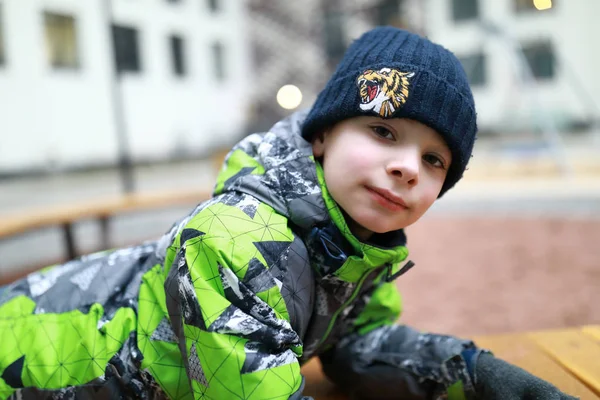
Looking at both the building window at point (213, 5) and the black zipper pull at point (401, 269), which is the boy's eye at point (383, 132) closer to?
the black zipper pull at point (401, 269)

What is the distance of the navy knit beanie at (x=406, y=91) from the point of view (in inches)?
→ 22.0

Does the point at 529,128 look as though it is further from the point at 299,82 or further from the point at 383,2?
the point at 299,82

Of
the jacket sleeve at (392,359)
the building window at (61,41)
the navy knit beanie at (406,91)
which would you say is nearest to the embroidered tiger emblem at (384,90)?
the navy knit beanie at (406,91)

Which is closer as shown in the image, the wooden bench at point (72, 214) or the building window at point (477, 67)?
the wooden bench at point (72, 214)

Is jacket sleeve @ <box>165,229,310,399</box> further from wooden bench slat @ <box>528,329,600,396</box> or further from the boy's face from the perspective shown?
wooden bench slat @ <box>528,329,600,396</box>

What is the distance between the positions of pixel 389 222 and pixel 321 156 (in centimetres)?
13

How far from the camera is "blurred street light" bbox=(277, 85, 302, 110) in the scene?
3556mm

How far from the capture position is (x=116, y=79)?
2883mm

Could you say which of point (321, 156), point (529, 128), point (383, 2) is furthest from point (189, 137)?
point (321, 156)

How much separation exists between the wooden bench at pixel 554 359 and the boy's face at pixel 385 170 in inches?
11.2

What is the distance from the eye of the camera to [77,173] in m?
2.71

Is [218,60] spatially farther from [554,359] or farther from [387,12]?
[554,359]

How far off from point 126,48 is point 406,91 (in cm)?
269

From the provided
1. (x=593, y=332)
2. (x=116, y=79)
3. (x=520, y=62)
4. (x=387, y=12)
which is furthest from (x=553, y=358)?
(x=387, y=12)
